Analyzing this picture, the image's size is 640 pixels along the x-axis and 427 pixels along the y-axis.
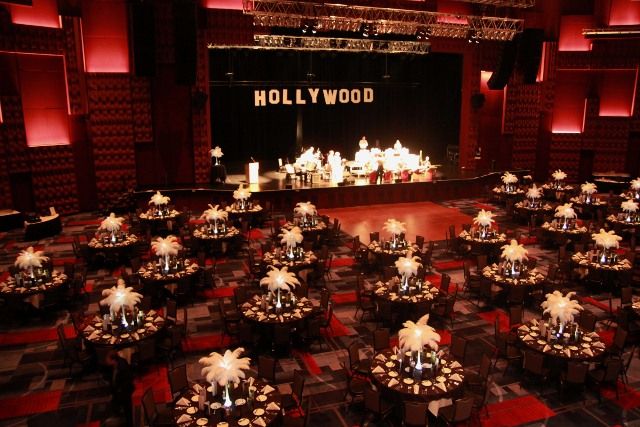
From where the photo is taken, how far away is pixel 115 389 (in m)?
6.49

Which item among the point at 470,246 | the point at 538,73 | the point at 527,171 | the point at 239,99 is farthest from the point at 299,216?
the point at 538,73

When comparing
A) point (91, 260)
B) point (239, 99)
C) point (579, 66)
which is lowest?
point (91, 260)

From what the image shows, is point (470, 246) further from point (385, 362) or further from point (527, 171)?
point (527, 171)

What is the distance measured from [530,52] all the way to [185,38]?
13.1 metres

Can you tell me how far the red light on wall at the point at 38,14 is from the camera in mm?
16141

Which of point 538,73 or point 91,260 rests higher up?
point 538,73

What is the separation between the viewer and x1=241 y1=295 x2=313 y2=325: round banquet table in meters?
8.62

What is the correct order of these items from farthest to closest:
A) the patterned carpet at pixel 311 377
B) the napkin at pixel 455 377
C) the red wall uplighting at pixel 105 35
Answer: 1. the red wall uplighting at pixel 105 35
2. the patterned carpet at pixel 311 377
3. the napkin at pixel 455 377

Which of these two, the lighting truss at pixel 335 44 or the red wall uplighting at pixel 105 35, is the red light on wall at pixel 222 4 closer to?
the lighting truss at pixel 335 44

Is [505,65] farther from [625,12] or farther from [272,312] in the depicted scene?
[272,312]

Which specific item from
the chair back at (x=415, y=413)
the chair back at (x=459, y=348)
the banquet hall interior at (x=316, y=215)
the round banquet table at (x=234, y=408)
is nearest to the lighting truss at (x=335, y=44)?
the banquet hall interior at (x=316, y=215)

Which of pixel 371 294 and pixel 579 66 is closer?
pixel 371 294

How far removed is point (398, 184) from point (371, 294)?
10.3m

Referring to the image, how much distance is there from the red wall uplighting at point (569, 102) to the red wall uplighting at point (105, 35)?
713 inches
